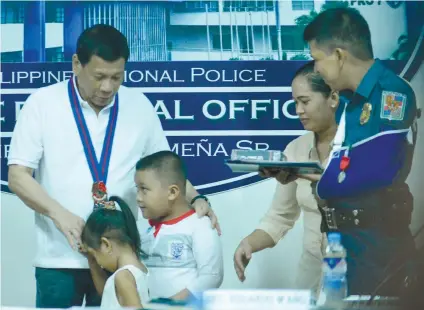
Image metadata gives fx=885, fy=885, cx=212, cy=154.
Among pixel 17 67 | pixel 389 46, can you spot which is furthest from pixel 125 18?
pixel 389 46

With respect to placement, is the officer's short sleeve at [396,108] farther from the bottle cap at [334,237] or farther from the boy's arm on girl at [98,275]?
the boy's arm on girl at [98,275]

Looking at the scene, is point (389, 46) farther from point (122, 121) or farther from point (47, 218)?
point (47, 218)

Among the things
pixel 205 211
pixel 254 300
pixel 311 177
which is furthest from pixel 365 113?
pixel 254 300

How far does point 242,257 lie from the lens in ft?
13.5

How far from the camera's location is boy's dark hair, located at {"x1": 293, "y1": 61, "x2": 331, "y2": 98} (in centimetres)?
399

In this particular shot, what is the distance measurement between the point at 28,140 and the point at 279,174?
120cm

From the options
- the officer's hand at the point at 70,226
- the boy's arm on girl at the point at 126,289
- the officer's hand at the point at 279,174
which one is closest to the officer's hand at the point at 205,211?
the officer's hand at the point at 279,174

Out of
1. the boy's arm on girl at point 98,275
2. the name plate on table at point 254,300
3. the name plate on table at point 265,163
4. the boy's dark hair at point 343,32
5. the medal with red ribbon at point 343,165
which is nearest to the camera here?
the name plate on table at point 254,300

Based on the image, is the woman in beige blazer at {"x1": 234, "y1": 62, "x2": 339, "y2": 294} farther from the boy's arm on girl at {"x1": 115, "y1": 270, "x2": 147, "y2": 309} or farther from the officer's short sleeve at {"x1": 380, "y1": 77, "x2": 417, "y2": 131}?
the boy's arm on girl at {"x1": 115, "y1": 270, "x2": 147, "y2": 309}

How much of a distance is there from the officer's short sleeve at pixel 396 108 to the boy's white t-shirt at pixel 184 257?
3.11 feet

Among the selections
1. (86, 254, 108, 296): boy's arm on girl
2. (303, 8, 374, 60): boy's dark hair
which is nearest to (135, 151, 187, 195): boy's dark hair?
(86, 254, 108, 296): boy's arm on girl

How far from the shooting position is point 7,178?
4273mm

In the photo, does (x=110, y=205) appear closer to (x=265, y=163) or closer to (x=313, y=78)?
(x=265, y=163)

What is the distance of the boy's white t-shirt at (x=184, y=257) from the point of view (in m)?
4.03
